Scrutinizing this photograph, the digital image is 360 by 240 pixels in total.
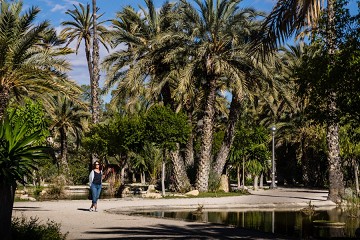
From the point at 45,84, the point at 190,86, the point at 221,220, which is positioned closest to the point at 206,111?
the point at 190,86

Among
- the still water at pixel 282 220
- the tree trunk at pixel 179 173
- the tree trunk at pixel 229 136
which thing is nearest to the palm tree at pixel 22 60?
the still water at pixel 282 220

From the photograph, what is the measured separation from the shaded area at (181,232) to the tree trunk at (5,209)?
226 cm

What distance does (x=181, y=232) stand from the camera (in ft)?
36.2

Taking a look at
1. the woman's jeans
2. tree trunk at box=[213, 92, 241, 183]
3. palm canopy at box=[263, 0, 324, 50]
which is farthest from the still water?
tree trunk at box=[213, 92, 241, 183]

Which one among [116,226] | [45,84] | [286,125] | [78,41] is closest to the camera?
[116,226]

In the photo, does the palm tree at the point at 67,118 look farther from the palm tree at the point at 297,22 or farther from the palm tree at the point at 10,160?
the palm tree at the point at 10,160

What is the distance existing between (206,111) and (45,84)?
11.4 m

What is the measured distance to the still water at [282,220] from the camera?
12.9 metres

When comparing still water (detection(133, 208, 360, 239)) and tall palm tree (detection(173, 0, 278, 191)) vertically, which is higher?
tall palm tree (detection(173, 0, 278, 191))

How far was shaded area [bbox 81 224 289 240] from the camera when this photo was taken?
10.3 meters

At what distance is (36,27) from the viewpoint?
60.6 feet

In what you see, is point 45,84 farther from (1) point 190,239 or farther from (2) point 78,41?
(2) point 78,41

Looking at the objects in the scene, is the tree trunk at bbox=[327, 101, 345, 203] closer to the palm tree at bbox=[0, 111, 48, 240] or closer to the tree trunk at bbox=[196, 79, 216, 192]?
the tree trunk at bbox=[196, 79, 216, 192]

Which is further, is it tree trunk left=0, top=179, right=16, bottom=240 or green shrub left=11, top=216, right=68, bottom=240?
green shrub left=11, top=216, right=68, bottom=240
